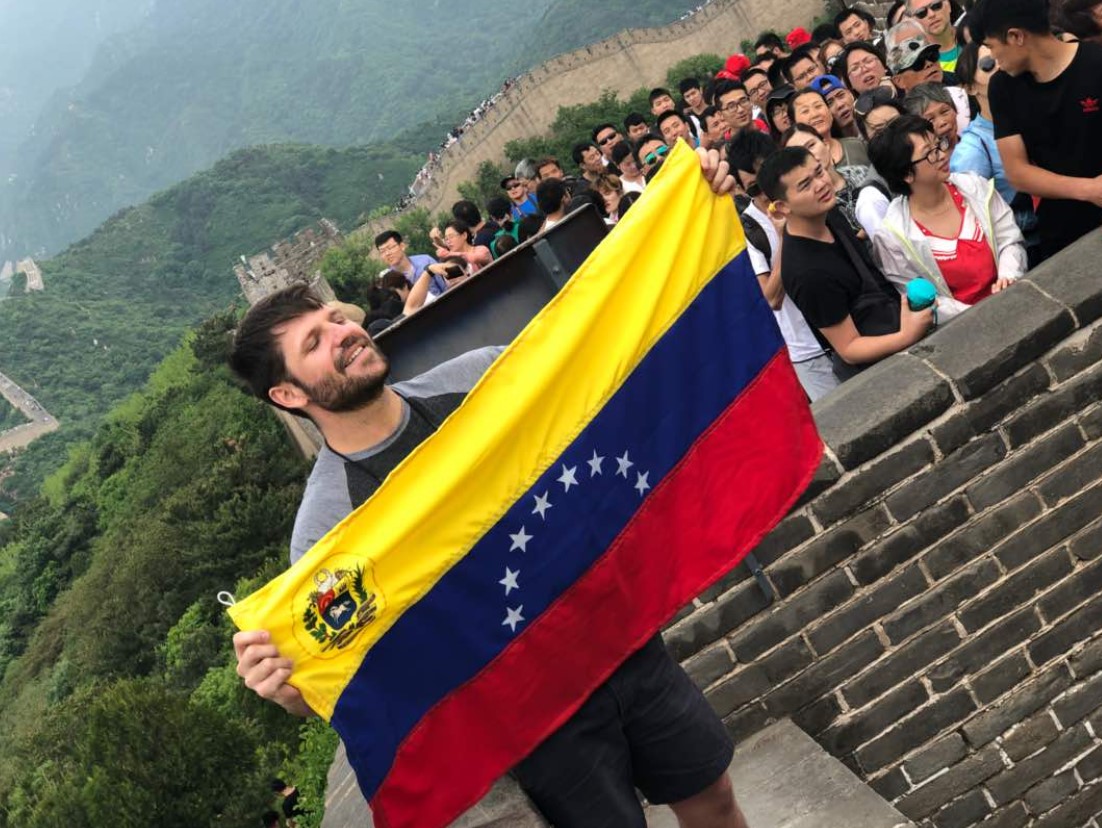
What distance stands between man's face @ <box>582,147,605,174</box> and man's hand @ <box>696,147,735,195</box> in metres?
5.27

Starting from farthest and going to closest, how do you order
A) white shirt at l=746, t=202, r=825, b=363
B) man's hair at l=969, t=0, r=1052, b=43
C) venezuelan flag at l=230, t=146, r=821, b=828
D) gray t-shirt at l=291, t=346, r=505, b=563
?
white shirt at l=746, t=202, r=825, b=363, man's hair at l=969, t=0, r=1052, b=43, gray t-shirt at l=291, t=346, r=505, b=563, venezuelan flag at l=230, t=146, r=821, b=828

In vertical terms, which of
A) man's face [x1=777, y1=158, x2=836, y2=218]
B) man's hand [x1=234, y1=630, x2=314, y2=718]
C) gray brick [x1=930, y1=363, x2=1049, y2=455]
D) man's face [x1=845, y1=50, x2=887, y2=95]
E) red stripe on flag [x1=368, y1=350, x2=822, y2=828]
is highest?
man's hand [x1=234, y1=630, x2=314, y2=718]

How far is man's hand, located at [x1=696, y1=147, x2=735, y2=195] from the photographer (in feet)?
9.66

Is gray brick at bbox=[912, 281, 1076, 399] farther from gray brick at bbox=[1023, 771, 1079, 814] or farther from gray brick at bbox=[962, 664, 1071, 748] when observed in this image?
gray brick at bbox=[1023, 771, 1079, 814]

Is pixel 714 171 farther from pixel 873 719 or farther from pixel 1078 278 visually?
pixel 873 719

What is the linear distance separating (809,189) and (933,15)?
133 inches

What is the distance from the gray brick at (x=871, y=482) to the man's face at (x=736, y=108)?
406 centimetres

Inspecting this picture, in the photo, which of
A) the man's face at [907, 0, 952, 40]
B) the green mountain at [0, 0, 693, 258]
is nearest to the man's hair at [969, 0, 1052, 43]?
the man's face at [907, 0, 952, 40]

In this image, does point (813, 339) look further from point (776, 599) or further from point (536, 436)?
point (536, 436)

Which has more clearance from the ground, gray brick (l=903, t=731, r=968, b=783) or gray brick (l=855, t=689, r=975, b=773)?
gray brick (l=855, t=689, r=975, b=773)

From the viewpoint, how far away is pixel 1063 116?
3506mm

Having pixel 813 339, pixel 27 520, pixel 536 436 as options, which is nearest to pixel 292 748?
pixel 813 339

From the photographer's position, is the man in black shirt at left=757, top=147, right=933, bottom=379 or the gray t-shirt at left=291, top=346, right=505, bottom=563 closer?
the gray t-shirt at left=291, top=346, right=505, bottom=563

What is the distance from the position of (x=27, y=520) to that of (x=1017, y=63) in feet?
194
